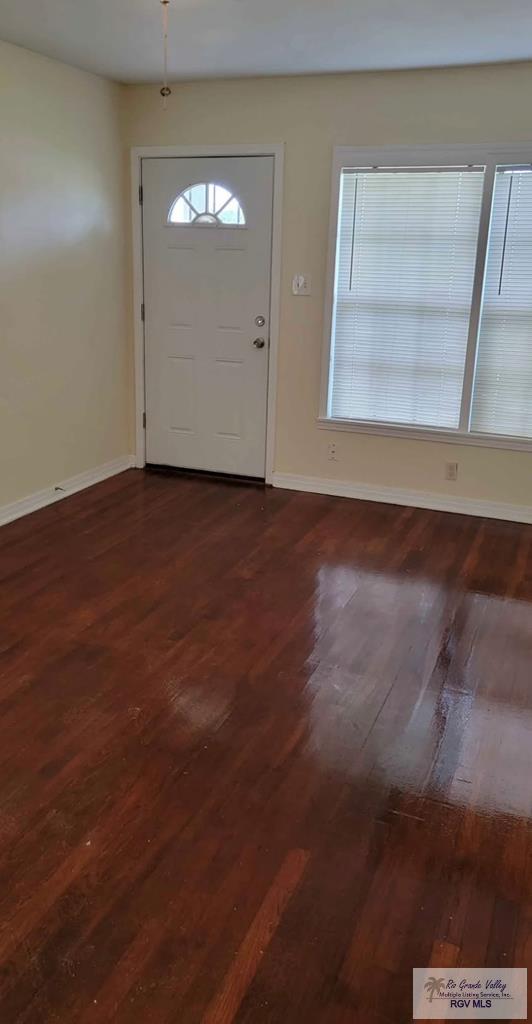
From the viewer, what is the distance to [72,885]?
184 cm

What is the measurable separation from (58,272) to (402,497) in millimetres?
2543

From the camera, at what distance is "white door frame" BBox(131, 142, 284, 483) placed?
4.61m

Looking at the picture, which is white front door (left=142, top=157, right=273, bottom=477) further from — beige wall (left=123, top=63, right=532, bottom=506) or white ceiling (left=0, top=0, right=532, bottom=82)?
white ceiling (left=0, top=0, right=532, bottom=82)

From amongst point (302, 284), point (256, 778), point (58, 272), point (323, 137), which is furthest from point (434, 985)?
point (323, 137)

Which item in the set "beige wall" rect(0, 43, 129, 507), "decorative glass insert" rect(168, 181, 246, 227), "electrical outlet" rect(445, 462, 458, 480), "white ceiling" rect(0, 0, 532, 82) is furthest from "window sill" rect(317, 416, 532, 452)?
"white ceiling" rect(0, 0, 532, 82)

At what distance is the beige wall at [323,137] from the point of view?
4102 millimetres

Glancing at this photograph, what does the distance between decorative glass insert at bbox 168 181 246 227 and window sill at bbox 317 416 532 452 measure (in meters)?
1.41

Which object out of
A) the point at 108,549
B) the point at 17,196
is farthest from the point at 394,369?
the point at 17,196

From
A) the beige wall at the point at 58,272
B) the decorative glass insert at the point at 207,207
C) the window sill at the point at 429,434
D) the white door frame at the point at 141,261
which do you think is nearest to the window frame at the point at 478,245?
the window sill at the point at 429,434

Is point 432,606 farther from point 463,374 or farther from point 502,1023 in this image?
point 502,1023

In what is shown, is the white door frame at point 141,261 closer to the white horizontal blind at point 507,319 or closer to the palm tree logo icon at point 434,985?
the white horizontal blind at point 507,319

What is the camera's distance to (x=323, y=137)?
4.45 m

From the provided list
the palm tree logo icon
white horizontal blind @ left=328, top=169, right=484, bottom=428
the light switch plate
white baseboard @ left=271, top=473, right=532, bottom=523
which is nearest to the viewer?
the palm tree logo icon

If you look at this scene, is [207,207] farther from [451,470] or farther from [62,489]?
[451,470]
